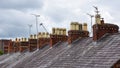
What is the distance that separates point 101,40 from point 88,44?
119 centimetres

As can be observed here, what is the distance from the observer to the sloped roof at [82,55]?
2672 centimetres

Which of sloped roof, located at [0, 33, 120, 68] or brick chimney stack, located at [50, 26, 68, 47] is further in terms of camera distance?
brick chimney stack, located at [50, 26, 68, 47]

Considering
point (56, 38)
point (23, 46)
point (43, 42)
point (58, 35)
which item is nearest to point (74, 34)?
point (56, 38)

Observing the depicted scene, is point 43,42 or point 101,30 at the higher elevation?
point 101,30

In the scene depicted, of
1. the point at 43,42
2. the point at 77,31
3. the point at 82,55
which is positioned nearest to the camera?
the point at 82,55

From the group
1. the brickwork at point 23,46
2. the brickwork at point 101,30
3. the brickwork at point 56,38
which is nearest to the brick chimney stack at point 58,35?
the brickwork at point 56,38

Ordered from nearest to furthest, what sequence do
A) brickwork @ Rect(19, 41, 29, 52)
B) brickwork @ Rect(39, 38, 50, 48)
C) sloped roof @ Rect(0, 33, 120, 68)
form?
1. sloped roof @ Rect(0, 33, 120, 68)
2. brickwork @ Rect(39, 38, 50, 48)
3. brickwork @ Rect(19, 41, 29, 52)

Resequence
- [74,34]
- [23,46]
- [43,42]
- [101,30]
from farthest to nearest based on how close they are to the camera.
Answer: [23,46], [43,42], [74,34], [101,30]

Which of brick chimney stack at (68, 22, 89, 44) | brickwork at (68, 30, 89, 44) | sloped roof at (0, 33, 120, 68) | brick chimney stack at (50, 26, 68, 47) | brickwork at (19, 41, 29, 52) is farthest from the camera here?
brickwork at (19, 41, 29, 52)

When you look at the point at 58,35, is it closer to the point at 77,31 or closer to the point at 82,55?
the point at 77,31

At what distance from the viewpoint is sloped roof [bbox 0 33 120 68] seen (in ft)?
87.7

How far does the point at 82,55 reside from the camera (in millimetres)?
29734

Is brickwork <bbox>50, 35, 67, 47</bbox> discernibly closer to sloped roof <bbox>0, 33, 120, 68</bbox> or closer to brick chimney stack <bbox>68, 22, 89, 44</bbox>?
sloped roof <bbox>0, 33, 120, 68</bbox>

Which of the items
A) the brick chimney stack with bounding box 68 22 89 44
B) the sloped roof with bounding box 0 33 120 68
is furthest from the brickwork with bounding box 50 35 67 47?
the brick chimney stack with bounding box 68 22 89 44
